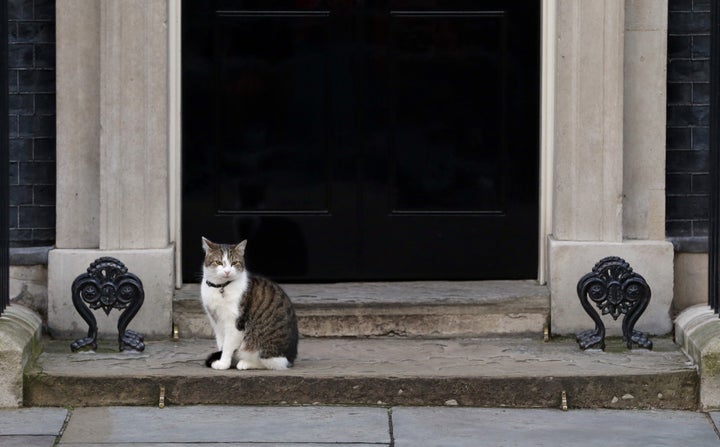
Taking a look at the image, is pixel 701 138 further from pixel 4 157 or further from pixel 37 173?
pixel 4 157

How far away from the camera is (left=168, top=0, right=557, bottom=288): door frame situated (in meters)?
9.16

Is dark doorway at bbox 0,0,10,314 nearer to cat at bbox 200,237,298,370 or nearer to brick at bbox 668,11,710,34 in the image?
cat at bbox 200,237,298,370

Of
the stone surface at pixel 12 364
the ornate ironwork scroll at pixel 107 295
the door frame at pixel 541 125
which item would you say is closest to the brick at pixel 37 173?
the door frame at pixel 541 125

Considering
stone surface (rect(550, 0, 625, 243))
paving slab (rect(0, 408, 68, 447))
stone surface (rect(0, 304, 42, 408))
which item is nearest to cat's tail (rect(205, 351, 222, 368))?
paving slab (rect(0, 408, 68, 447))


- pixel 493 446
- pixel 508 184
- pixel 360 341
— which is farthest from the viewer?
pixel 508 184

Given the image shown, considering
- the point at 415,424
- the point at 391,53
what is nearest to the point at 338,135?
the point at 391,53

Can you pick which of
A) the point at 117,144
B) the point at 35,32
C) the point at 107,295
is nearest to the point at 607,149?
the point at 117,144

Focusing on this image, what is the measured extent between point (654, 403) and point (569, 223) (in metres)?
1.36

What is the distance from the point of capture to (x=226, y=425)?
25.1ft

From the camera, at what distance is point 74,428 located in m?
7.63

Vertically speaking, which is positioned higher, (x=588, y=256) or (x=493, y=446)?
(x=588, y=256)

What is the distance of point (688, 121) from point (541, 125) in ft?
2.78

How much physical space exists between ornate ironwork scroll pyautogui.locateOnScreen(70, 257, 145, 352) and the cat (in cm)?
45

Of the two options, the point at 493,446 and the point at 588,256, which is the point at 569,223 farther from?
the point at 493,446
